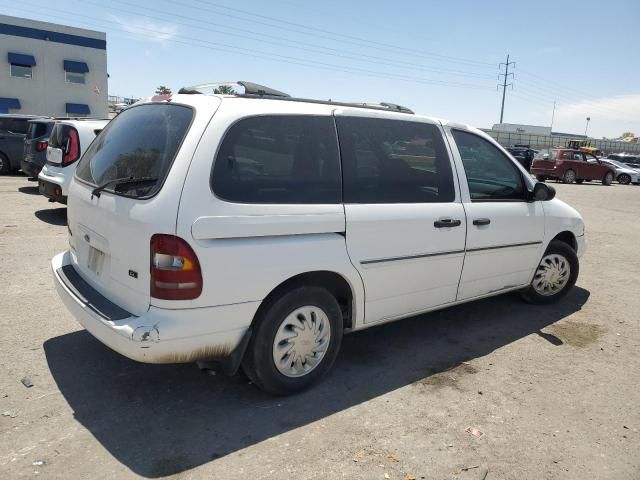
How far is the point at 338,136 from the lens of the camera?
3508 millimetres

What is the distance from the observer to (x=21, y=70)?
29.0m

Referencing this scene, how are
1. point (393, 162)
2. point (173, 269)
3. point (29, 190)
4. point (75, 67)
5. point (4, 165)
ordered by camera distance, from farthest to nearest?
1. point (75, 67)
2. point (4, 165)
3. point (29, 190)
4. point (393, 162)
5. point (173, 269)

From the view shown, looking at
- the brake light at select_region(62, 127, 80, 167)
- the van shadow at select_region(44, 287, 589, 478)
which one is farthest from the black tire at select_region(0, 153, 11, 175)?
the van shadow at select_region(44, 287, 589, 478)

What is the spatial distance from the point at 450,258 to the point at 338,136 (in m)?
1.38

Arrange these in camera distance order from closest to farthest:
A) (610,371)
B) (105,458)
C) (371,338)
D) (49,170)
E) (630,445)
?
(105,458) → (630,445) → (610,371) → (371,338) → (49,170)

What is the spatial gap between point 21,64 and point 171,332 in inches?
1267

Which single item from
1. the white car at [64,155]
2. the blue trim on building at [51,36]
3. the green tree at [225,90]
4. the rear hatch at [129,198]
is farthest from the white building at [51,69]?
the green tree at [225,90]

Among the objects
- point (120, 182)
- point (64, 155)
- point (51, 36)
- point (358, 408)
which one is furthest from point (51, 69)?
point (358, 408)

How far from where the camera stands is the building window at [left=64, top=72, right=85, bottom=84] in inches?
1202

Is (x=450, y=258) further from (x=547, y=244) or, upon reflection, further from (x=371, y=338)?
(x=547, y=244)

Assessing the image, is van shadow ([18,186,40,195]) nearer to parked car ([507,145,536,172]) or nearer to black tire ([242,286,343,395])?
black tire ([242,286,343,395])

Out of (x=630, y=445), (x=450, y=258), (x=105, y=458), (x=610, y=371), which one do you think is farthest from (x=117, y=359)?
(x=610, y=371)

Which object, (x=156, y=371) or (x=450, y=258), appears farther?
(x=450, y=258)

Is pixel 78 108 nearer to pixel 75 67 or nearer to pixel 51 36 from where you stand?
pixel 75 67
